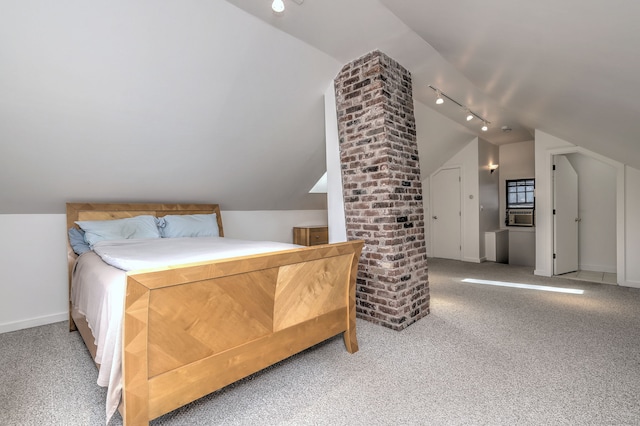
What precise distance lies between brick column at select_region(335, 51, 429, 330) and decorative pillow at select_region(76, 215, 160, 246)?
2.24 meters

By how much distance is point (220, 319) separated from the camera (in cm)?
167

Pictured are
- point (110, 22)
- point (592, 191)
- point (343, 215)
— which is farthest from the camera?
point (592, 191)

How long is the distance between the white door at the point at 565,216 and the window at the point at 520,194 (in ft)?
3.67

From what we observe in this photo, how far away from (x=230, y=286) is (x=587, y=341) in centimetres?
297

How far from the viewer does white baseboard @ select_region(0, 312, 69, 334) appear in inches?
119

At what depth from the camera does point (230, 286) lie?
167cm

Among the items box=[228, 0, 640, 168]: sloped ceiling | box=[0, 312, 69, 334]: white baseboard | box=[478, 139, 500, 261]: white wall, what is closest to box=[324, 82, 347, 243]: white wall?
box=[228, 0, 640, 168]: sloped ceiling

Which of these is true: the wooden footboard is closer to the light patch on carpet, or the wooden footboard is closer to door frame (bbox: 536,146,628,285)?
the light patch on carpet

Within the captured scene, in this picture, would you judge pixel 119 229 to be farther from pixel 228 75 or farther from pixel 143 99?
pixel 228 75

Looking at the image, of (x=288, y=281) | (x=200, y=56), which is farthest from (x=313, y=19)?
(x=288, y=281)

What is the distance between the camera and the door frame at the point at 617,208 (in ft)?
14.1

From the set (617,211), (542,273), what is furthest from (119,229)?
(617,211)

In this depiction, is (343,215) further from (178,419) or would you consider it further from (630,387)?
(630,387)

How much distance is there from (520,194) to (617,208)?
241 cm
